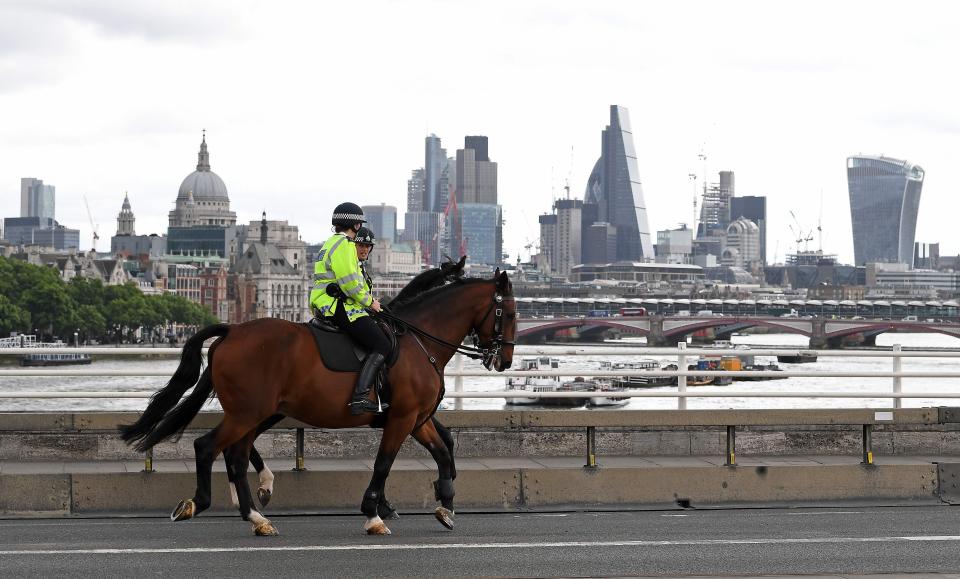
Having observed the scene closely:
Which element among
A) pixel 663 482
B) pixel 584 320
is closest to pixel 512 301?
pixel 663 482

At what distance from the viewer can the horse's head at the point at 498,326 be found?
44.4ft

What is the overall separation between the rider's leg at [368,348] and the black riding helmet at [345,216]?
774 mm

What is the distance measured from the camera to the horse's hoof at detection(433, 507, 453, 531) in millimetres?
12859

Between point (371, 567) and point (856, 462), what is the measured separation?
271 inches

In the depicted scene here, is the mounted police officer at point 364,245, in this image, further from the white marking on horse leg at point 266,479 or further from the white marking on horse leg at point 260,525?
the white marking on horse leg at point 260,525

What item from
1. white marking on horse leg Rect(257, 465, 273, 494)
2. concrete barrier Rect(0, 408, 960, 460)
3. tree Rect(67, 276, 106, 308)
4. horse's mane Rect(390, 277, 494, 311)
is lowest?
white marking on horse leg Rect(257, 465, 273, 494)

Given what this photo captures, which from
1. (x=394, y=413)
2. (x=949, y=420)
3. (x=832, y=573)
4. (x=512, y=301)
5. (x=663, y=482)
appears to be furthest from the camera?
(x=949, y=420)

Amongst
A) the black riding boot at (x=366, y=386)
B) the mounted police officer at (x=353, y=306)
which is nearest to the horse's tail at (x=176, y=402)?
the mounted police officer at (x=353, y=306)

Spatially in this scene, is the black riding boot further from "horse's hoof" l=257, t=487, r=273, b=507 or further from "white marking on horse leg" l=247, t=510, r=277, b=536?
"horse's hoof" l=257, t=487, r=273, b=507

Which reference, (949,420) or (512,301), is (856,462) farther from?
(512,301)

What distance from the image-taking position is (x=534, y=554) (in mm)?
11742

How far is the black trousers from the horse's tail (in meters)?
1.05

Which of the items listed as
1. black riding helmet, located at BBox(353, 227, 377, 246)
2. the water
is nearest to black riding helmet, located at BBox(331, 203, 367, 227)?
black riding helmet, located at BBox(353, 227, 377, 246)

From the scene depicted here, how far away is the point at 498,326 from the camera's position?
1358 centimetres
